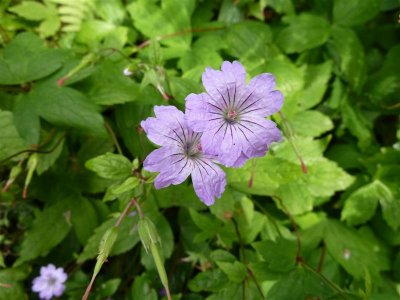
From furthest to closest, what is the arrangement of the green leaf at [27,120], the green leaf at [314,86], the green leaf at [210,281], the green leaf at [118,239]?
the green leaf at [314,86] → the green leaf at [118,239] → the green leaf at [210,281] → the green leaf at [27,120]

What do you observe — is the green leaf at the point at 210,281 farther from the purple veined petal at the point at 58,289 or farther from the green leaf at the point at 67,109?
the green leaf at the point at 67,109

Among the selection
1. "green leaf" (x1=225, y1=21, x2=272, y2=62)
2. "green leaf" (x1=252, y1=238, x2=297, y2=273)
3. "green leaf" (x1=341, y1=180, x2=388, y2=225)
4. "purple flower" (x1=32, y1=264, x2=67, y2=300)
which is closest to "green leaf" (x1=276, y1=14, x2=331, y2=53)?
"green leaf" (x1=225, y1=21, x2=272, y2=62)

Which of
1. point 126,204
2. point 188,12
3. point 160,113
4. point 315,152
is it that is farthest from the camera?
point 188,12

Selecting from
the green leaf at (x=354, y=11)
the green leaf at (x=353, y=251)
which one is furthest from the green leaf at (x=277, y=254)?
the green leaf at (x=354, y=11)

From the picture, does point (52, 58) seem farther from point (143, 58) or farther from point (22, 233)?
point (22, 233)

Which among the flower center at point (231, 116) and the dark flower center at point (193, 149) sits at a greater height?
the flower center at point (231, 116)

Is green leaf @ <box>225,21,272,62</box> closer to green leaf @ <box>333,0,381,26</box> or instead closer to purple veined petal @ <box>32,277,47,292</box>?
green leaf @ <box>333,0,381,26</box>

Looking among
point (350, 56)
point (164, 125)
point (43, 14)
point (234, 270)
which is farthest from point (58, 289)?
point (350, 56)

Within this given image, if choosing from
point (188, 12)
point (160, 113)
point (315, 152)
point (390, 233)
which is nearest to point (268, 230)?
point (315, 152)
